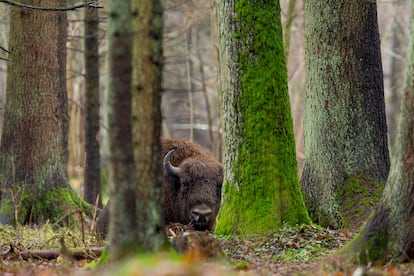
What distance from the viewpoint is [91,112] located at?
1881cm

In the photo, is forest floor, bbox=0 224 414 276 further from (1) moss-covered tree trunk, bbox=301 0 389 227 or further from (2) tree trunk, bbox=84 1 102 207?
(2) tree trunk, bbox=84 1 102 207

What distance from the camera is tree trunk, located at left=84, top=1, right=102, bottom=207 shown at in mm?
18469

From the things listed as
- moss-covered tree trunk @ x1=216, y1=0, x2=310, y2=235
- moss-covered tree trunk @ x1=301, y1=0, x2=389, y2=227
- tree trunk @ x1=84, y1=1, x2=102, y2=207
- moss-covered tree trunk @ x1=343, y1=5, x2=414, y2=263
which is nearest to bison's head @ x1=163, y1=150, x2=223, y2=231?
moss-covered tree trunk @ x1=301, y1=0, x2=389, y2=227

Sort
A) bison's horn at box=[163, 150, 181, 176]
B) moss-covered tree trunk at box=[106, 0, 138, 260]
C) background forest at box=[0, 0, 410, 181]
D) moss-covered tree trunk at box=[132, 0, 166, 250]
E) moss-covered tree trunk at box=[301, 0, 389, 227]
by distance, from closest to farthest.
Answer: moss-covered tree trunk at box=[106, 0, 138, 260] < moss-covered tree trunk at box=[132, 0, 166, 250] < moss-covered tree trunk at box=[301, 0, 389, 227] < bison's horn at box=[163, 150, 181, 176] < background forest at box=[0, 0, 410, 181]

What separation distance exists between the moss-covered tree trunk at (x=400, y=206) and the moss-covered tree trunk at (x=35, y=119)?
8164 mm

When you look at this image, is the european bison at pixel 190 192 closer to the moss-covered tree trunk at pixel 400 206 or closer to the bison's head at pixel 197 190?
the bison's head at pixel 197 190

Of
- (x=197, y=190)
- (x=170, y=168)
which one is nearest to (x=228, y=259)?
(x=197, y=190)

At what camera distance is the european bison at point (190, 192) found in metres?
12.2

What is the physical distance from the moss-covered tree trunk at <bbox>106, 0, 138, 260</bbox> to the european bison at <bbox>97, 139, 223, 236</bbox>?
5836 mm

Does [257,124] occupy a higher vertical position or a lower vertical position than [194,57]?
lower

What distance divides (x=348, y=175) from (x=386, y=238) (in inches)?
162

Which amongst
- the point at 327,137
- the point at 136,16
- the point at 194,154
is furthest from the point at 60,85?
the point at 136,16

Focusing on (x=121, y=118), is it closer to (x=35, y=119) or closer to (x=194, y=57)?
(x=35, y=119)

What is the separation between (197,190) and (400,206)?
5.62m
